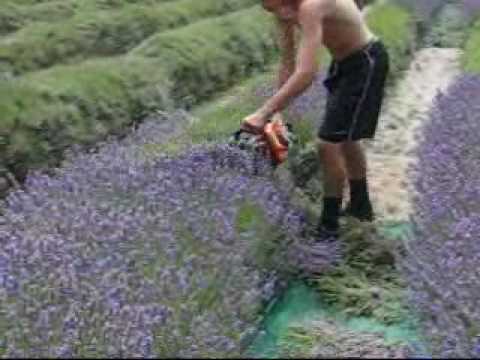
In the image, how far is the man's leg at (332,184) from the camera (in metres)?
4.26

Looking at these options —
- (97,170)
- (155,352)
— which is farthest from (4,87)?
(155,352)

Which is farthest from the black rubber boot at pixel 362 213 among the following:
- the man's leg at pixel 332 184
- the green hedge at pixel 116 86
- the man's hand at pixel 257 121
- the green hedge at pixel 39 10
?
the green hedge at pixel 39 10

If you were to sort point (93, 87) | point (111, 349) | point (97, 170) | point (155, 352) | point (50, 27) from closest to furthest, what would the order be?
point (111, 349) → point (155, 352) → point (97, 170) → point (93, 87) → point (50, 27)

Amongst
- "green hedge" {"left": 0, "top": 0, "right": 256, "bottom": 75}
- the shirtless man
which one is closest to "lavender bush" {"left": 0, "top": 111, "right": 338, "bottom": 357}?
the shirtless man

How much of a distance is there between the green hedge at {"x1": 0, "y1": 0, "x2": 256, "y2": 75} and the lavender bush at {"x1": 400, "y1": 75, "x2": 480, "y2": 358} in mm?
3802

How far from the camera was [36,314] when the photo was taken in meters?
2.59

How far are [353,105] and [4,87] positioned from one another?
2.57 metres

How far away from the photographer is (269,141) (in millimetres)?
3977

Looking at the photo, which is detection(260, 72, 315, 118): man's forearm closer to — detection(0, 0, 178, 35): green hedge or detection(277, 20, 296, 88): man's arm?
detection(277, 20, 296, 88): man's arm

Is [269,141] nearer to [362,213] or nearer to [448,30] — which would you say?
[362,213]

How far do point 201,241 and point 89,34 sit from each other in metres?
5.91

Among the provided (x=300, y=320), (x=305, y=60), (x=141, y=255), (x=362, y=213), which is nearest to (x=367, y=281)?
(x=300, y=320)

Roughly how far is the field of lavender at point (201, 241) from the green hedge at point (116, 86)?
0.02m

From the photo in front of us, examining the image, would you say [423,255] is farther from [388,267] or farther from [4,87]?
[4,87]
